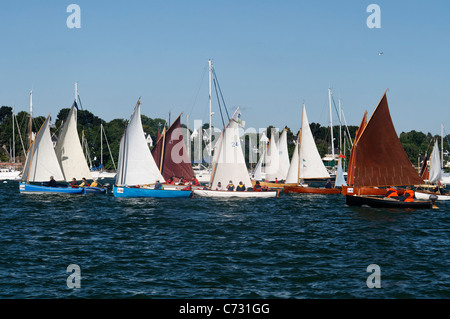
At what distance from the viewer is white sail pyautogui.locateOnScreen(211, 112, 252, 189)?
58875mm

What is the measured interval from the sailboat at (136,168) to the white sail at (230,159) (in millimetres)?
4395

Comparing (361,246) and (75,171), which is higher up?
(75,171)

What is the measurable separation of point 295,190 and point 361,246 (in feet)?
140

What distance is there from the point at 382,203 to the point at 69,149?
117 ft

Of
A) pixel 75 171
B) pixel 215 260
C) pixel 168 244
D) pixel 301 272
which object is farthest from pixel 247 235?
pixel 75 171

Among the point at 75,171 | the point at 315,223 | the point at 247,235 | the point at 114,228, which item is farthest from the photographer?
the point at 75,171

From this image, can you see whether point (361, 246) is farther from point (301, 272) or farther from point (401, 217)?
point (401, 217)

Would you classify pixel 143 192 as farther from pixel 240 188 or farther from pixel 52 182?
pixel 52 182

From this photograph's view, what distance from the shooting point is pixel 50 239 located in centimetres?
3159

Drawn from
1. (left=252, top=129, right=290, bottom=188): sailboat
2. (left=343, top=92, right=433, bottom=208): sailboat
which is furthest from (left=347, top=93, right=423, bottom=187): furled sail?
(left=252, top=129, right=290, bottom=188): sailboat

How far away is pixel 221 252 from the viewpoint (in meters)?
27.8

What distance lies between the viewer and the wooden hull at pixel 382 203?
4762cm

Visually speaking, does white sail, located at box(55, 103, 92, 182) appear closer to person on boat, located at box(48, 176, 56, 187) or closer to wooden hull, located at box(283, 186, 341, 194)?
person on boat, located at box(48, 176, 56, 187)

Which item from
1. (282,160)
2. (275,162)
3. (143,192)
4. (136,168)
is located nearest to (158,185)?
(143,192)
